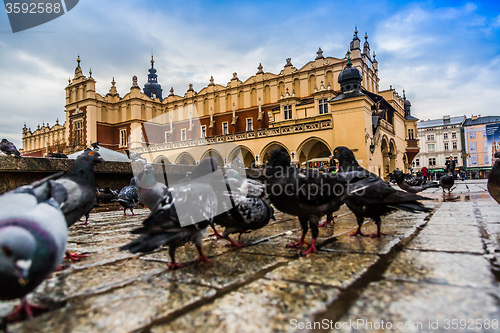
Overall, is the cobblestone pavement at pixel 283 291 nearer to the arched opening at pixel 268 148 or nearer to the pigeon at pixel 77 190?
the pigeon at pixel 77 190

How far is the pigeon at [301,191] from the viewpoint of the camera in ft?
8.73

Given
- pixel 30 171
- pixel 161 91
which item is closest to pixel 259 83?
pixel 161 91

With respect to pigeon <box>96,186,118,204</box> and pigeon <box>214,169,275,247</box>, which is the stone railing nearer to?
pigeon <box>96,186,118,204</box>

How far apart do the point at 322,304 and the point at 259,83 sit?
35.6 metres

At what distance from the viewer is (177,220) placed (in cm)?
204

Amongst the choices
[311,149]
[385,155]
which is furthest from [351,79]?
[385,155]

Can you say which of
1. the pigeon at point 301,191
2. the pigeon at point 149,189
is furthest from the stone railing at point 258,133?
the pigeon at point 301,191

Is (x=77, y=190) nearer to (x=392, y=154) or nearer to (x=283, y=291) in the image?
(x=283, y=291)

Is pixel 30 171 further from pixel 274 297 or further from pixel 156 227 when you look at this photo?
pixel 274 297

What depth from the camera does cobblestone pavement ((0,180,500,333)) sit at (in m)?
1.26

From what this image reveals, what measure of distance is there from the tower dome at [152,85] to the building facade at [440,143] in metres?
56.8

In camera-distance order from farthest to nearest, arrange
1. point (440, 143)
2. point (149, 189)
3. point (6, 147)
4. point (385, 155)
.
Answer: point (440, 143)
point (385, 155)
point (6, 147)
point (149, 189)

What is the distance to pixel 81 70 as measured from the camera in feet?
146

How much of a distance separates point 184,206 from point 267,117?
32.6 metres
